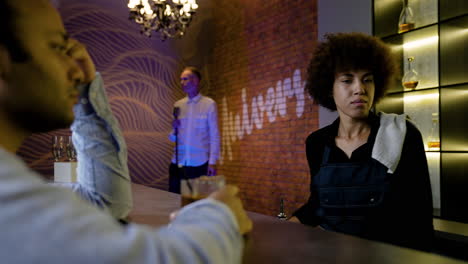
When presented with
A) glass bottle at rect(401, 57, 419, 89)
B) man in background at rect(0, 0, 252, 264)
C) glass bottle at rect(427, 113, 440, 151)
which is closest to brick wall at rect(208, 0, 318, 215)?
glass bottle at rect(401, 57, 419, 89)

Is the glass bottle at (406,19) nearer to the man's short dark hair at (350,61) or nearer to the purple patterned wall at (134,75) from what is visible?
the man's short dark hair at (350,61)

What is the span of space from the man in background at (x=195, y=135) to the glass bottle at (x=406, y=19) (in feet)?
6.94

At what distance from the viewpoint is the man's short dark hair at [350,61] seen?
6.05 feet

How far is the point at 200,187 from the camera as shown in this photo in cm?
80

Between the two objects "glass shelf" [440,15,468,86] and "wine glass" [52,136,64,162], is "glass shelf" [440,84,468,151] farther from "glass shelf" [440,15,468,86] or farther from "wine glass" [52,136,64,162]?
"wine glass" [52,136,64,162]

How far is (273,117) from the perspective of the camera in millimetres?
4863

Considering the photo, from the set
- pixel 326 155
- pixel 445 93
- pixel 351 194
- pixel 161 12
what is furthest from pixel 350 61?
pixel 161 12

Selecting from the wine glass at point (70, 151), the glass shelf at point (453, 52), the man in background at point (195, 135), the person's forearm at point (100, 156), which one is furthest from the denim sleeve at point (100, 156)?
the man in background at point (195, 135)

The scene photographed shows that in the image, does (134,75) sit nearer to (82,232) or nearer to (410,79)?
(410,79)

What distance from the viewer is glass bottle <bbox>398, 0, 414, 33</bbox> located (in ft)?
9.61

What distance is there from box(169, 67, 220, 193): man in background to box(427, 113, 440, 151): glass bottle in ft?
7.13

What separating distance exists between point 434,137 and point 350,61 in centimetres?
145

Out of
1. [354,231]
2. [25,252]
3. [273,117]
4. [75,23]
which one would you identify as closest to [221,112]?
[273,117]

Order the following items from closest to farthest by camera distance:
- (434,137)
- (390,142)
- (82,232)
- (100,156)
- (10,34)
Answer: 1. (82,232)
2. (10,34)
3. (100,156)
4. (390,142)
5. (434,137)
